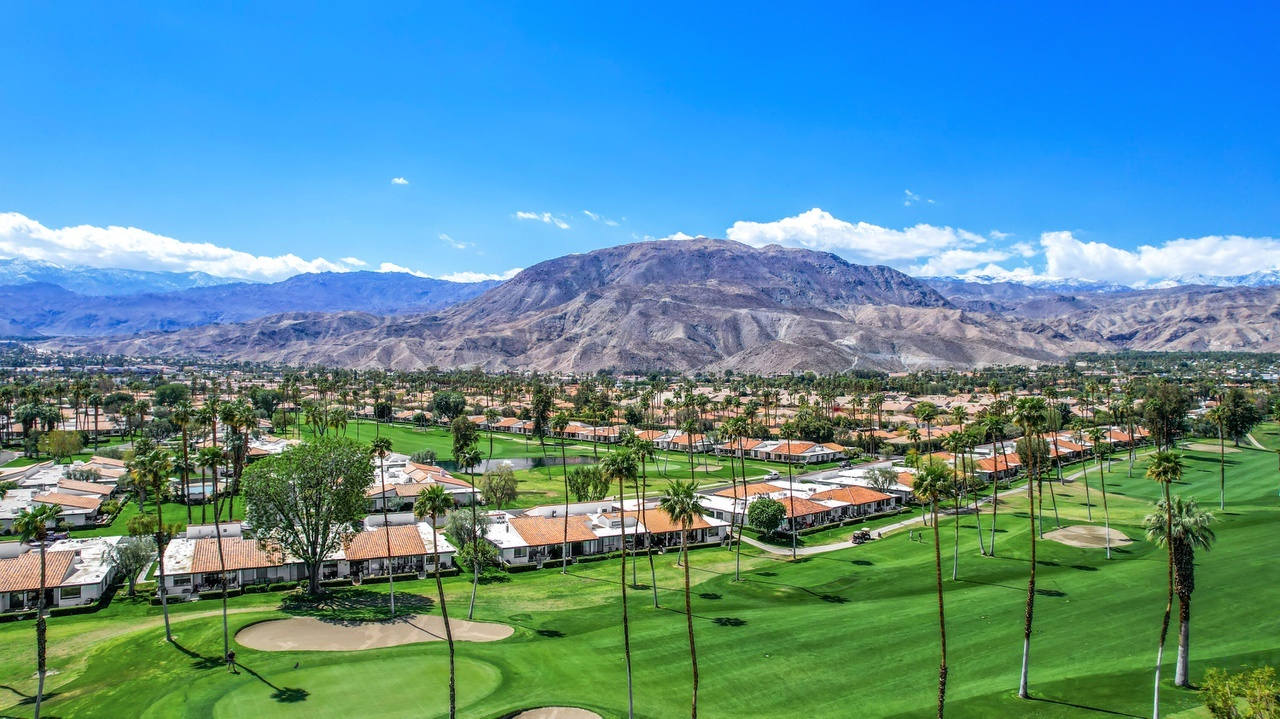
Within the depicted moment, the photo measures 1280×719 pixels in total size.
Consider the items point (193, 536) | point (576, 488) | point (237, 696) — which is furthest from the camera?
point (576, 488)

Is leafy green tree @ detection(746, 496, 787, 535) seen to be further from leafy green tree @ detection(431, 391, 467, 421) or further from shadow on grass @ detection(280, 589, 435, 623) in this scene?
leafy green tree @ detection(431, 391, 467, 421)

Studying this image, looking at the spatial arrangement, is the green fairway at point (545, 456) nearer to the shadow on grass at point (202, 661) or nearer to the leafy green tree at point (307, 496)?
the leafy green tree at point (307, 496)

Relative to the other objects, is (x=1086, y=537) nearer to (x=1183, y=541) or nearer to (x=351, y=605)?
(x=1183, y=541)

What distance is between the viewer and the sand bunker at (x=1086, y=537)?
64.3 meters

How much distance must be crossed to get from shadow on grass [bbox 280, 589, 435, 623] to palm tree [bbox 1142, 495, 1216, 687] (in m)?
44.6

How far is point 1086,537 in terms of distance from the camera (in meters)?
66.5

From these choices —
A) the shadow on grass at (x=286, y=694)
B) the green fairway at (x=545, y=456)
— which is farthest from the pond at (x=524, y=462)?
the shadow on grass at (x=286, y=694)

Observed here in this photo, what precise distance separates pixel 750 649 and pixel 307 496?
3259 cm

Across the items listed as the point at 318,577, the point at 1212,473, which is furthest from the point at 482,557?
the point at 1212,473

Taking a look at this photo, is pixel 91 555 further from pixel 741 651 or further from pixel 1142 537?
pixel 1142 537

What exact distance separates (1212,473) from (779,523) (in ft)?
220

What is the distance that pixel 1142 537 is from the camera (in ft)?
218

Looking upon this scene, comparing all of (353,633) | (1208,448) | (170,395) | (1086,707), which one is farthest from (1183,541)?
(170,395)

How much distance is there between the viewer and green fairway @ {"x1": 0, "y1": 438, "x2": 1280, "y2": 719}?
35344 millimetres
